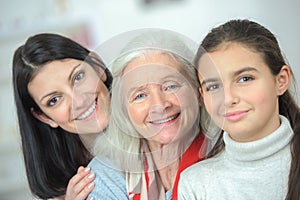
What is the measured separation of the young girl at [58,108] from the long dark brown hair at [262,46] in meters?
0.15

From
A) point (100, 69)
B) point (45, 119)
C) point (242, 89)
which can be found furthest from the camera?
point (45, 119)

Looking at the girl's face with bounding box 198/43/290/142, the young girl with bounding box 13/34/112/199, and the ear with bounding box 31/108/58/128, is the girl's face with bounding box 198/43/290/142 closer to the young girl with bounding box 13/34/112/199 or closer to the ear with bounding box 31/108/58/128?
the young girl with bounding box 13/34/112/199

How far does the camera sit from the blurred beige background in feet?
5.36

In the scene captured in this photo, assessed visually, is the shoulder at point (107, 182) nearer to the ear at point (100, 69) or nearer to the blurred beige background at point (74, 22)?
the ear at point (100, 69)

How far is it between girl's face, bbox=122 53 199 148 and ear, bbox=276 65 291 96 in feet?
0.34

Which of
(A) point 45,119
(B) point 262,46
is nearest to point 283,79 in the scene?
(B) point 262,46

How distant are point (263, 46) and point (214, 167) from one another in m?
0.16

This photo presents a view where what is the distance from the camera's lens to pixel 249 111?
0.56m

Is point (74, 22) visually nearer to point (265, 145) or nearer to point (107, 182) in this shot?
point (107, 182)

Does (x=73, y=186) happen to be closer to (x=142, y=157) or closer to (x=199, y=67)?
(x=142, y=157)

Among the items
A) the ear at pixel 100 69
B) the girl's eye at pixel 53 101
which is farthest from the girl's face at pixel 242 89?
the girl's eye at pixel 53 101

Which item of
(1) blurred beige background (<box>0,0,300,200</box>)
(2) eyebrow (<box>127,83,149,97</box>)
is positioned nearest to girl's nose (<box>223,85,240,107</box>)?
(2) eyebrow (<box>127,83,149,97</box>)

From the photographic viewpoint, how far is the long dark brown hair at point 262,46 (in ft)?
1.81

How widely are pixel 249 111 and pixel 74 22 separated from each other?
4.51 ft
